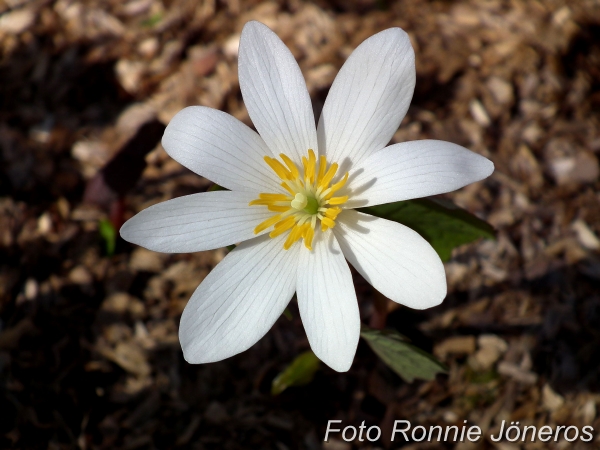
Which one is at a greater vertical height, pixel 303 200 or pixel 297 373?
pixel 303 200

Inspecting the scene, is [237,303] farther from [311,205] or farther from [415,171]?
[415,171]

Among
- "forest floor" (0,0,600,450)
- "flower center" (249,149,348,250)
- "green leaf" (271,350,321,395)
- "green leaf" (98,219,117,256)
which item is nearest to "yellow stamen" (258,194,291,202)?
"flower center" (249,149,348,250)

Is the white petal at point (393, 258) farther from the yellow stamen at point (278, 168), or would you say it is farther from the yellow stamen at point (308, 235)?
the yellow stamen at point (278, 168)

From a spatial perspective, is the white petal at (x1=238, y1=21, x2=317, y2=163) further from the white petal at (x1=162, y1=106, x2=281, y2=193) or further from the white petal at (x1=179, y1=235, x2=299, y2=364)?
the white petal at (x1=179, y1=235, x2=299, y2=364)

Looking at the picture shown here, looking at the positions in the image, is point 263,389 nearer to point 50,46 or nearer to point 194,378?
point 194,378

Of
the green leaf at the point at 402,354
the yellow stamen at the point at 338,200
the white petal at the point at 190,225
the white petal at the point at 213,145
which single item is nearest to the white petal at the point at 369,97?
the yellow stamen at the point at 338,200

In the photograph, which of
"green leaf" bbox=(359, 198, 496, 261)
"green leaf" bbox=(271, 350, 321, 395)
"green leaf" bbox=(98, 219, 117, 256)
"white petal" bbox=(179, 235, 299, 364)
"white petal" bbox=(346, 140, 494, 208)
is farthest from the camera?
"green leaf" bbox=(98, 219, 117, 256)

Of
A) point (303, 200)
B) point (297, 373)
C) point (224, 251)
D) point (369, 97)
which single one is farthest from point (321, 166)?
point (224, 251)
